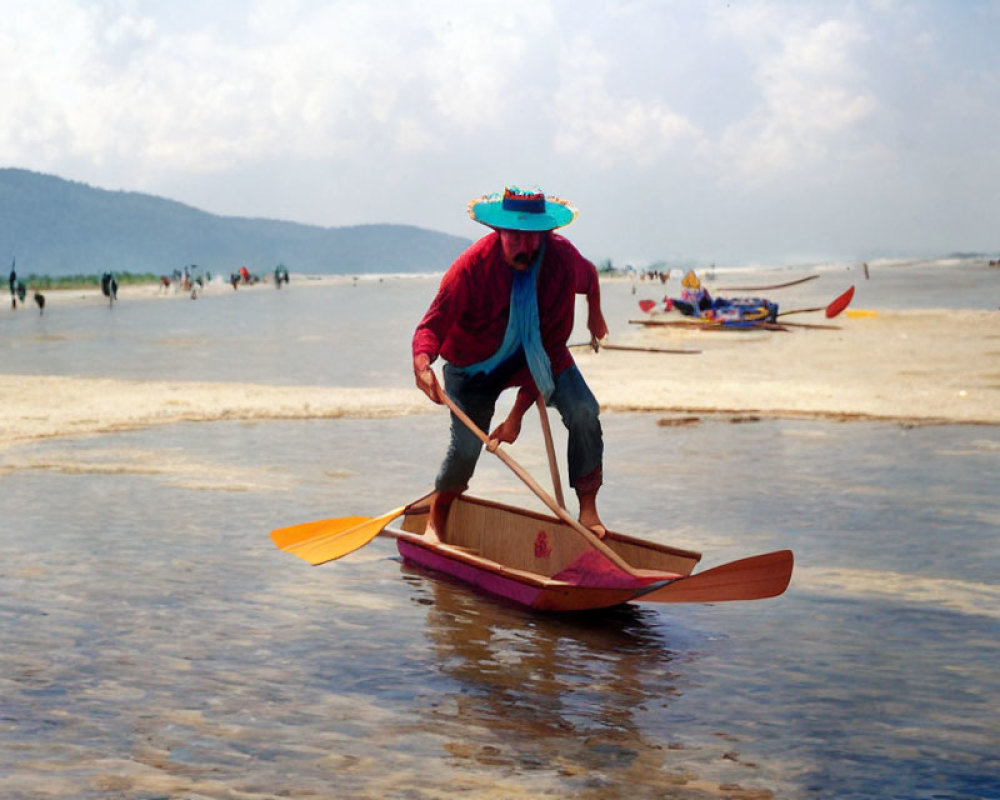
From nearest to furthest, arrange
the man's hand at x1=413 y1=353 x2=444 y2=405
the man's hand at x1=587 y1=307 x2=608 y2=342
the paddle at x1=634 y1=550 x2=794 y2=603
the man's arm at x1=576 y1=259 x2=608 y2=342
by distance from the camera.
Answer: the paddle at x1=634 y1=550 x2=794 y2=603
the man's hand at x1=413 y1=353 x2=444 y2=405
the man's arm at x1=576 y1=259 x2=608 y2=342
the man's hand at x1=587 y1=307 x2=608 y2=342

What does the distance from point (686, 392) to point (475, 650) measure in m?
11.5

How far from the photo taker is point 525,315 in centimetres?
597

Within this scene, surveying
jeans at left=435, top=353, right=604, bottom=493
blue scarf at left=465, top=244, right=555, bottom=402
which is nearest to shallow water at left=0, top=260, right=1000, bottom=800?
jeans at left=435, top=353, right=604, bottom=493

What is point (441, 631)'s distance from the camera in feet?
18.7

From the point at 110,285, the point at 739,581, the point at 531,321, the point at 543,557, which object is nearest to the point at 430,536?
the point at 543,557

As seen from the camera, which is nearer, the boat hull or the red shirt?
the boat hull

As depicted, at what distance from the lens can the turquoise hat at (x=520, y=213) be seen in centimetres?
580

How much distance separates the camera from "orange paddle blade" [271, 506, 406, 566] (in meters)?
6.71

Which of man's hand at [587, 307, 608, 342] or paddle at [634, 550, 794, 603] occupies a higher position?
man's hand at [587, 307, 608, 342]

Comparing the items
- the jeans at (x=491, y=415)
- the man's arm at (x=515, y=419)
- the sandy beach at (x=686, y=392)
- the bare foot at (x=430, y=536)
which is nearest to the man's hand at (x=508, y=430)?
the man's arm at (x=515, y=419)

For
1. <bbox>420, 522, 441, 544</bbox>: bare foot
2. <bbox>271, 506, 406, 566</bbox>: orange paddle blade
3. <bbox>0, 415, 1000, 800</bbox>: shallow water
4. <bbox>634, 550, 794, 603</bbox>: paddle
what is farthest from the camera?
<bbox>420, 522, 441, 544</bbox>: bare foot

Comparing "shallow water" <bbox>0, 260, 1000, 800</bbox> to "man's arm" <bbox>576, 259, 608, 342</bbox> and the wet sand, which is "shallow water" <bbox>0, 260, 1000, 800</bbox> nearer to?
"man's arm" <bbox>576, 259, 608, 342</bbox>

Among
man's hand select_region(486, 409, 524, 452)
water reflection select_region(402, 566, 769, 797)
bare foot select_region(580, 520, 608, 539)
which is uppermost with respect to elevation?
man's hand select_region(486, 409, 524, 452)

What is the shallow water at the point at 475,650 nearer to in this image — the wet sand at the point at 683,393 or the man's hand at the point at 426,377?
the man's hand at the point at 426,377
